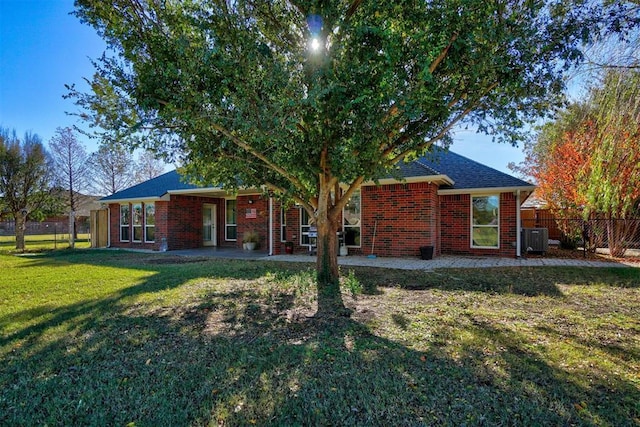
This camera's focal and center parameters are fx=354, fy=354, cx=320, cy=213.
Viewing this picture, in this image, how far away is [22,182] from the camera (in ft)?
58.0

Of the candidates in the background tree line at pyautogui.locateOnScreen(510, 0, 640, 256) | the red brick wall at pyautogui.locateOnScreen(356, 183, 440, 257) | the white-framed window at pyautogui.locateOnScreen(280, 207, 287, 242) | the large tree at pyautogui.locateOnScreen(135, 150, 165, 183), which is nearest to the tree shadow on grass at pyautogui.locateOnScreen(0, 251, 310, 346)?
the white-framed window at pyautogui.locateOnScreen(280, 207, 287, 242)

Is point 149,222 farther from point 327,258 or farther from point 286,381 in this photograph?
point 286,381

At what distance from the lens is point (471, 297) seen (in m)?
6.28

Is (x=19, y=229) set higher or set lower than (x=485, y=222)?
lower

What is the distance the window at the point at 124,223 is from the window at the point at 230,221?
16.4ft

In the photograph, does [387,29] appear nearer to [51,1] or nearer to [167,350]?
[167,350]

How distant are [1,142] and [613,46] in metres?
23.6

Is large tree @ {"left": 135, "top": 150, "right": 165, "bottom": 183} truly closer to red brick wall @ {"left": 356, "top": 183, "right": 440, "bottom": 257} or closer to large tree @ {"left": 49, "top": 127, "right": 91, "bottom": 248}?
large tree @ {"left": 49, "top": 127, "right": 91, "bottom": 248}

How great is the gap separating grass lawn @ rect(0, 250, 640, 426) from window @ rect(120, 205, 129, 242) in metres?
11.6

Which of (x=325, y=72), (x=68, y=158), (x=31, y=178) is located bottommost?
(x=31, y=178)

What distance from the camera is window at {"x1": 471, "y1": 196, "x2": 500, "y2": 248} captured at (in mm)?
12453

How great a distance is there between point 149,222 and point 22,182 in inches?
276

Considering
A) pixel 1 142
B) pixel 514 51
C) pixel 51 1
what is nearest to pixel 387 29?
pixel 514 51

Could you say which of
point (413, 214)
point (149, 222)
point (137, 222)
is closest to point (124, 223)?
point (137, 222)
